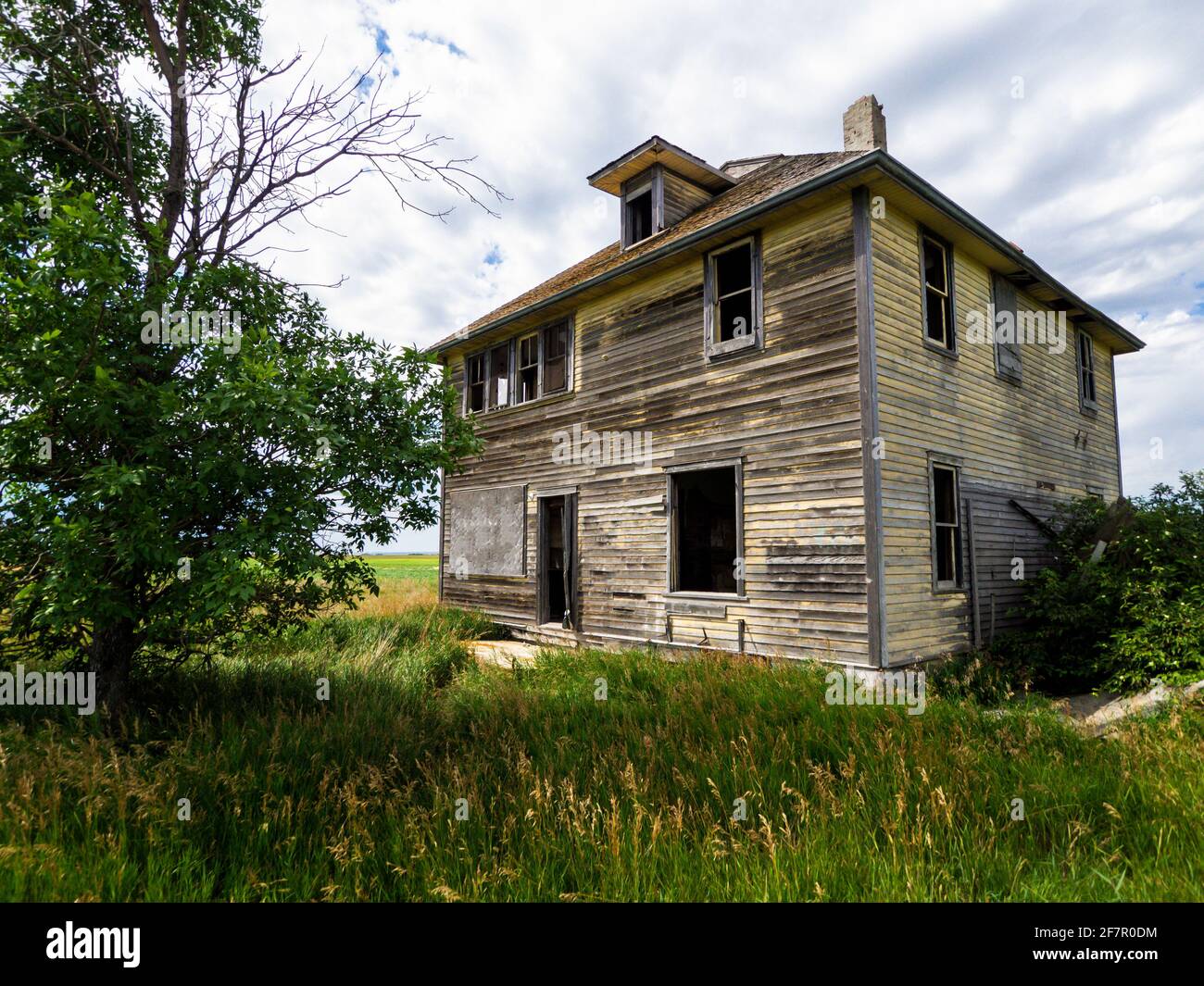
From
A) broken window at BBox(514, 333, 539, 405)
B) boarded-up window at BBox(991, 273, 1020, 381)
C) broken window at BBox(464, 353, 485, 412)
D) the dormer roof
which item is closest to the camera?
boarded-up window at BBox(991, 273, 1020, 381)

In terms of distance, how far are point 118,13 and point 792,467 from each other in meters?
10.6

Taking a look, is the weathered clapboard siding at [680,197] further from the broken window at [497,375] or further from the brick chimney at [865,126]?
the broken window at [497,375]

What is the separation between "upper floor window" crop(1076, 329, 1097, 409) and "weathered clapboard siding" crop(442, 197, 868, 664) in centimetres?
970

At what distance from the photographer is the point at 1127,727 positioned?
218 inches

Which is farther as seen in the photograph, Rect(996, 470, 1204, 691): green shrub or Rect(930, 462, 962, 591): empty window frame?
Rect(930, 462, 962, 591): empty window frame

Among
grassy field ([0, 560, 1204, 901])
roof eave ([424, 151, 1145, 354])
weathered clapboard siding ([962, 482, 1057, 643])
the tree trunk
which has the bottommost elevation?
grassy field ([0, 560, 1204, 901])

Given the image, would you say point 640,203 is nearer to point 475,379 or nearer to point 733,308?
point 733,308

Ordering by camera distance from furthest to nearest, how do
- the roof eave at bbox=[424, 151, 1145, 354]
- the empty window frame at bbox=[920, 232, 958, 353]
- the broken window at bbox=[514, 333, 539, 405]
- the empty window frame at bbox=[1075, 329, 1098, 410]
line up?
the empty window frame at bbox=[1075, 329, 1098, 410] < the broken window at bbox=[514, 333, 539, 405] < the empty window frame at bbox=[920, 232, 958, 353] < the roof eave at bbox=[424, 151, 1145, 354]

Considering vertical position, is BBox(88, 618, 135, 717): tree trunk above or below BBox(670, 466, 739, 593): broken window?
below

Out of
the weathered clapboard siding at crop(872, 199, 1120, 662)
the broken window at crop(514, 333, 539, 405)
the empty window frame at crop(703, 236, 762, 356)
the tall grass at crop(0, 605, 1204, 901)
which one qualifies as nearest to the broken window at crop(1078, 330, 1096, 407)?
the weathered clapboard siding at crop(872, 199, 1120, 662)

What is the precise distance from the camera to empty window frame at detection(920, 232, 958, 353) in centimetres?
1010

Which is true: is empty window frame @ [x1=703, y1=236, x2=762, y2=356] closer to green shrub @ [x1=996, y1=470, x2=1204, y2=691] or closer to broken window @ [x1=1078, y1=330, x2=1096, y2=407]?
green shrub @ [x1=996, y1=470, x2=1204, y2=691]

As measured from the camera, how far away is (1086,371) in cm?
1461

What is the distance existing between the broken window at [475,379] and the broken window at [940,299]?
1011cm
